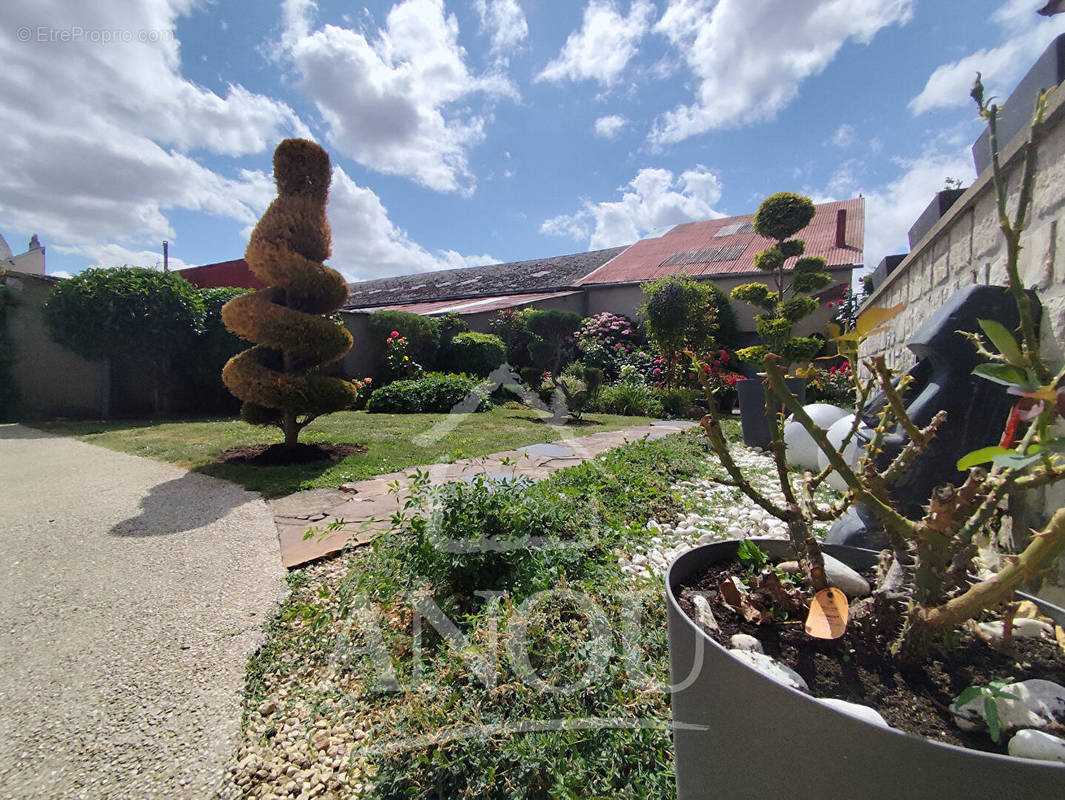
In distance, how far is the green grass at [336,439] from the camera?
4068mm

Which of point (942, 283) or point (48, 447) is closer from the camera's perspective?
point (942, 283)

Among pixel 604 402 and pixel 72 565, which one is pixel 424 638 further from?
pixel 604 402

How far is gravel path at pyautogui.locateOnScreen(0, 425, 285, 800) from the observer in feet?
4.21

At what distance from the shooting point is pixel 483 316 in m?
13.0

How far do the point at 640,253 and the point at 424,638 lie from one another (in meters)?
17.4

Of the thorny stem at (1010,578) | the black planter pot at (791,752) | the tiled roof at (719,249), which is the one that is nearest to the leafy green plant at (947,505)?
the thorny stem at (1010,578)

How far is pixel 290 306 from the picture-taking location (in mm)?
4668

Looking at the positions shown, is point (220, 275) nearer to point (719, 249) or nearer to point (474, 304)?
point (474, 304)

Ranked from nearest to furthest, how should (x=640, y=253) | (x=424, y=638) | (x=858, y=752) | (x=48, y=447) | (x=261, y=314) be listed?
(x=858, y=752) → (x=424, y=638) → (x=261, y=314) → (x=48, y=447) → (x=640, y=253)

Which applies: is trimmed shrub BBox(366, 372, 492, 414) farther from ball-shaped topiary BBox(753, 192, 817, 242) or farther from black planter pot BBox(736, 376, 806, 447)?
ball-shaped topiary BBox(753, 192, 817, 242)

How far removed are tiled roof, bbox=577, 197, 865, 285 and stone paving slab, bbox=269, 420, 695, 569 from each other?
10752 millimetres

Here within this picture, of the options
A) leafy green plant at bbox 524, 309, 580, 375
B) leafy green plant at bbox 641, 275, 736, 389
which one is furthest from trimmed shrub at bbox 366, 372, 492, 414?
leafy green plant at bbox 641, 275, 736, 389

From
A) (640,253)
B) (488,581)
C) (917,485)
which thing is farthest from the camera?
(640,253)

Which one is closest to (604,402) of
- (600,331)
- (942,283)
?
(600,331)
